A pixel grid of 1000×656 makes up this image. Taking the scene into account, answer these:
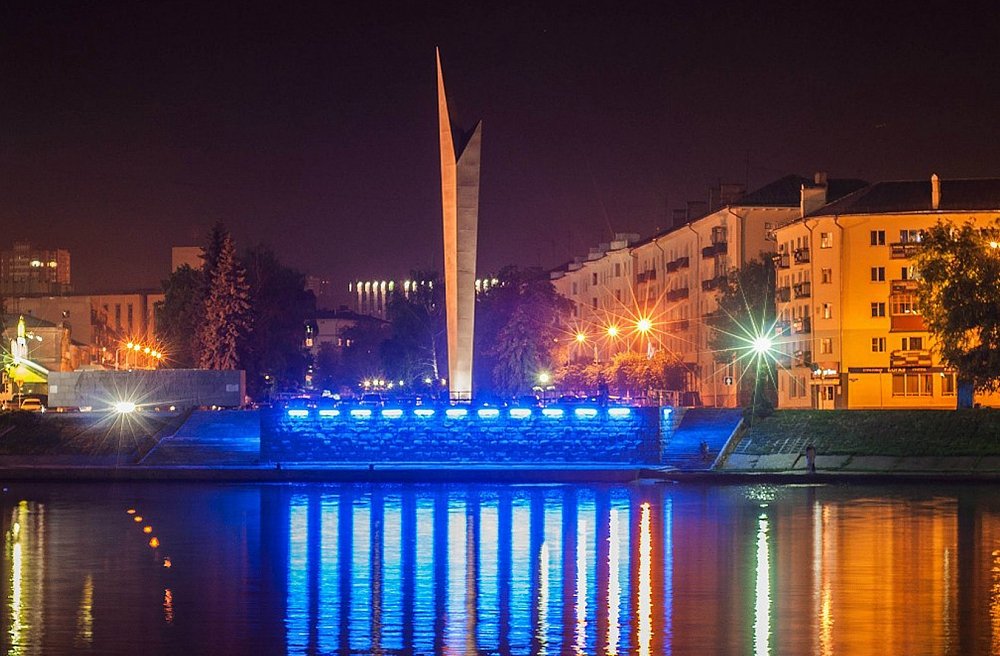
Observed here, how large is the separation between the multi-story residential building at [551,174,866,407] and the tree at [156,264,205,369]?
103ft

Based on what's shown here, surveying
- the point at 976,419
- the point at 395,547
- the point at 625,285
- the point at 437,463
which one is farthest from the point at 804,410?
the point at 625,285

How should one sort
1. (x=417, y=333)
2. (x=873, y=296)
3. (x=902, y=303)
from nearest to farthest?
(x=902, y=303)
(x=873, y=296)
(x=417, y=333)

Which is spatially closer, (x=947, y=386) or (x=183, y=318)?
(x=947, y=386)

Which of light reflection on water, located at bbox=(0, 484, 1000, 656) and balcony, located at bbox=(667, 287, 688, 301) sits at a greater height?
balcony, located at bbox=(667, 287, 688, 301)

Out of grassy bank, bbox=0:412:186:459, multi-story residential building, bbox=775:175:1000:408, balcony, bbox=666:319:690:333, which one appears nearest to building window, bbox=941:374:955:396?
multi-story residential building, bbox=775:175:1000:408

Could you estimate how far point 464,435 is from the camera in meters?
89.6

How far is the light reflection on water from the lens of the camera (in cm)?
2886

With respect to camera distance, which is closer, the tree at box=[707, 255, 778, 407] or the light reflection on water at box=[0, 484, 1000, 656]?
the light reflection on water at box=[0, 484, 1000, 656]

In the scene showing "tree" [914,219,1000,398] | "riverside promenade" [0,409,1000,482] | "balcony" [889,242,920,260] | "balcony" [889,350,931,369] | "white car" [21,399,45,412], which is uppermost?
"balcony" [889,242,920,260]

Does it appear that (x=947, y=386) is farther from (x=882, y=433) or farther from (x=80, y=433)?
(x=80, y=433)

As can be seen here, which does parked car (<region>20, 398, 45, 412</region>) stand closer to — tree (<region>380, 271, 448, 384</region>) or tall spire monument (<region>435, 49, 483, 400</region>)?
tall spire monument (<region>435, 49, 483, 400</region>)

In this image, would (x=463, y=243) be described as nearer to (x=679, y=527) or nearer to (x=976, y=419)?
(x=976, y=419)

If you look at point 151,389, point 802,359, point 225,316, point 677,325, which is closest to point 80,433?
point 151,389

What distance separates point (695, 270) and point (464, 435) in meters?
49.6
